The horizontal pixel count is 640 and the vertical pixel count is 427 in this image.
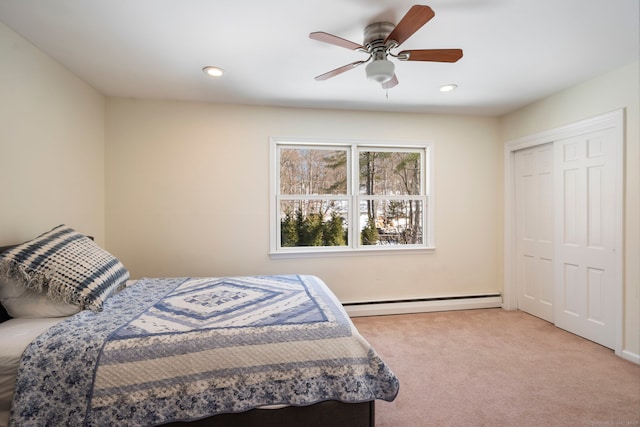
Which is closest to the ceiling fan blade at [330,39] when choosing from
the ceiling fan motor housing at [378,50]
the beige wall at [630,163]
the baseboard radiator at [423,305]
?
the ceiling fan motor housing at [378,50]

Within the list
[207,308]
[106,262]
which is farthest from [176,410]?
[106,262]

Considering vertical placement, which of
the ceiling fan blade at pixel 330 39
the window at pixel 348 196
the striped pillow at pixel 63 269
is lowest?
the striped pillow at pixel 63 269

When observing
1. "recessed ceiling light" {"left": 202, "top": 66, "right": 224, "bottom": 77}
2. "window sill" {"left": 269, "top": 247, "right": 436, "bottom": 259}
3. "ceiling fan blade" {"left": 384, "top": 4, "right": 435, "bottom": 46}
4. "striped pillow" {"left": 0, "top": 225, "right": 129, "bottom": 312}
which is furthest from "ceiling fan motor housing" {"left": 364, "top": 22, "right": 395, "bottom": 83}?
"striped pillow" {"left": 0, "top": 225, "right": 129, "bottom": 312}

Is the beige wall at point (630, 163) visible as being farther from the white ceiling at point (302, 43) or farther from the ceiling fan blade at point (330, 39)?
the ceiling fan blade at point (330, 39)

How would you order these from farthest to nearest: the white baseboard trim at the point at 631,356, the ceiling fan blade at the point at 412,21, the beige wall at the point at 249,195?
the beige wall at the point at 249,195, the white baseboard trim at the point at 631,356, the ceiling fan blade at the point at 412,21

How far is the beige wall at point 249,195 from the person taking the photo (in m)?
3.13

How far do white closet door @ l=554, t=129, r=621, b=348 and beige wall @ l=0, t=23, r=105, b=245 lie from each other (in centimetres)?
472

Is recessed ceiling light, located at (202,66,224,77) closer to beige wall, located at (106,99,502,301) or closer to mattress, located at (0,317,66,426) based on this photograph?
beige wall, located at (106,99,502,301)

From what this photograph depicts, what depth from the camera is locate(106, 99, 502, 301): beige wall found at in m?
3.13

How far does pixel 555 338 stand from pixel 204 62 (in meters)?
4.08

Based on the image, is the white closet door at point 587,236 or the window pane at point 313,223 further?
the window pane at point 313,223

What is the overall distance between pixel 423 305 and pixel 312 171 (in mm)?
2137

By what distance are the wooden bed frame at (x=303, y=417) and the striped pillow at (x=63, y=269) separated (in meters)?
0.97

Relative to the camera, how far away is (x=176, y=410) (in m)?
1.34
